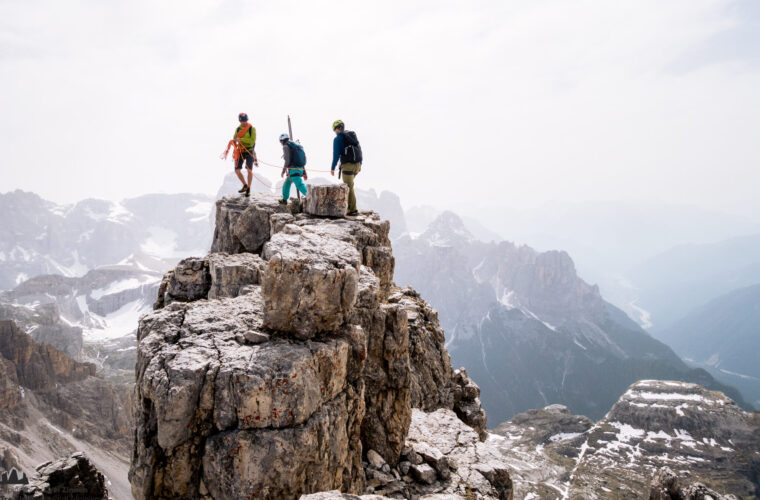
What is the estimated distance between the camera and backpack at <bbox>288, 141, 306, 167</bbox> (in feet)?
77.7

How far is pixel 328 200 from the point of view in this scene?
25516 millimetres

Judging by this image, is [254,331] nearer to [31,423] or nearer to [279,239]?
[279,239]

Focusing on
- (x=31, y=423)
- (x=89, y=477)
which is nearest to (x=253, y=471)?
(x=89, y=477)

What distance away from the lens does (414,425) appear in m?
20.6

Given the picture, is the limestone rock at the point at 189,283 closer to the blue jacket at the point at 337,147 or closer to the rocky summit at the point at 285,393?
the rocky summit at the point at 285,393

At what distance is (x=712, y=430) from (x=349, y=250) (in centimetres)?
21769

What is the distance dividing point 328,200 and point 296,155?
332 cm

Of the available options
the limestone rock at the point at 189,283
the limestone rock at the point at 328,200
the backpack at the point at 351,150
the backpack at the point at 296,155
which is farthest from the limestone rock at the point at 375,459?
the backpack at the point at 296,155

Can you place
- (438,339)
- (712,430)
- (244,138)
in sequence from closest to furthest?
(244,138)
(438,339)
(712,430)

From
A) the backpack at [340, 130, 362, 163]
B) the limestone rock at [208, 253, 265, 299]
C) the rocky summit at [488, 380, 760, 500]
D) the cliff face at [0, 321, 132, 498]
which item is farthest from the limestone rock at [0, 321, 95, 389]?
the limestone rock at [208, 253, 265, 299]

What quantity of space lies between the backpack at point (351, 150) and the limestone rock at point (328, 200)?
1722 mm

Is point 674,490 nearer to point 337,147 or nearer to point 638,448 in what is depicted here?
point 337,147

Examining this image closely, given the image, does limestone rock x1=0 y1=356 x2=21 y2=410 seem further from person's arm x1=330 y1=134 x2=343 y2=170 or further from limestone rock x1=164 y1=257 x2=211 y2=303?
person's arm x1=330 y1=134 x2=343 y2=170

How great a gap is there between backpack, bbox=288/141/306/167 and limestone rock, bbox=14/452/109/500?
16.8 meters
